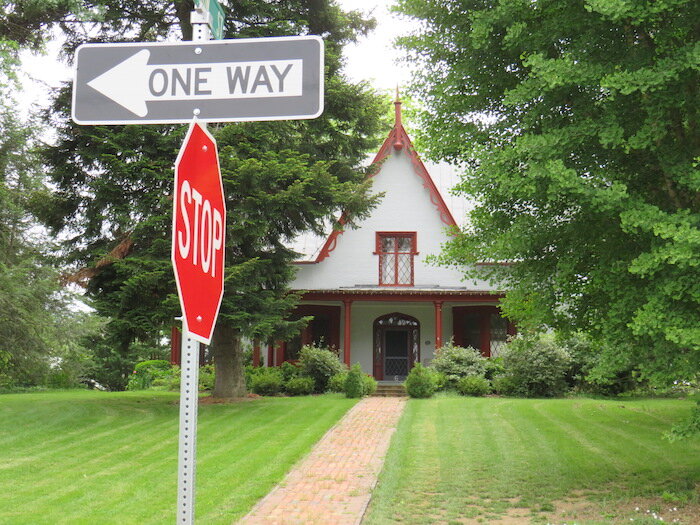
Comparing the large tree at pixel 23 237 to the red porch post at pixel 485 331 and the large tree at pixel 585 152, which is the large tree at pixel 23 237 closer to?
the large tree at pixel 585 152

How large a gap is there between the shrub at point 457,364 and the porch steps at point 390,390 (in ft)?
4.31

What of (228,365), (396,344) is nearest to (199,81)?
(228,365)

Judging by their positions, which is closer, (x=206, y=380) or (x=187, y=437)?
(x=187, y=437)

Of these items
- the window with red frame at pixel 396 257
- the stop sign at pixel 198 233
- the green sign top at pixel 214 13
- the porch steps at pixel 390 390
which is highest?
the window with red frame at pixel 396 257

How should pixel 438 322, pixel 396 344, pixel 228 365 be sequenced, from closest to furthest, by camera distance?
pixel 228 365 → pixel 438 322 → pixel 396 344

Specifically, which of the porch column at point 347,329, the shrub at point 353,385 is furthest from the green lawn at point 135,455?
the porch column at point 347,329

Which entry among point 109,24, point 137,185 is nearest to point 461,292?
point 137,185

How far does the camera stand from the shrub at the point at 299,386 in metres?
21.5

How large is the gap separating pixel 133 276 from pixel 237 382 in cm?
513

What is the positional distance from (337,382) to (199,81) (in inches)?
754

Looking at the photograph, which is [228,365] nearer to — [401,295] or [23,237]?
[401,295]

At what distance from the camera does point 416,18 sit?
10414 mm

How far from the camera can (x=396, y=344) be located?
2652 centimetres

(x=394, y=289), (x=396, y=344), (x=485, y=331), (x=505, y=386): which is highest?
(x=394, y=289)
